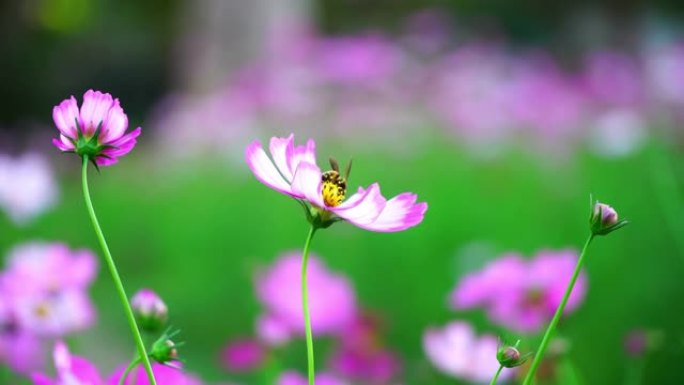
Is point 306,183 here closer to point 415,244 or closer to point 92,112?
point 92,112

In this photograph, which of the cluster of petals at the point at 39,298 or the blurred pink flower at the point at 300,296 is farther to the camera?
the blurred pink flower at the point at 300,296

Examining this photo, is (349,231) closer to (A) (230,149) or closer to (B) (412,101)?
(B) (412,101)

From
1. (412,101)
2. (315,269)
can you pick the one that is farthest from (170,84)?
(315,269)

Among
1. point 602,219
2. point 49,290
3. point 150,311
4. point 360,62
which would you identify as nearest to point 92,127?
point 150,311

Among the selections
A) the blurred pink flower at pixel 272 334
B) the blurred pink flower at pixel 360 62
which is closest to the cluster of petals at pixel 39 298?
the blurred pink flower at pixel 272 334

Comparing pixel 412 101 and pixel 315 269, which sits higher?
pixel 412 101

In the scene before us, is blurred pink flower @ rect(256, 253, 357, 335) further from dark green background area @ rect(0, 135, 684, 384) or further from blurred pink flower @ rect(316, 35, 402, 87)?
blurred pink flower @ rect(316, 35, 402, 87)

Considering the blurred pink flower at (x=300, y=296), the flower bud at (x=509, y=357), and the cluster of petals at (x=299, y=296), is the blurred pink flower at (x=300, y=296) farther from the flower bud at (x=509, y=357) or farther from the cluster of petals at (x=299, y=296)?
Answer: the flower bud at (x=509, y=357)

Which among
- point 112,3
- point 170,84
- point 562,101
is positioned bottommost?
point 562,101
